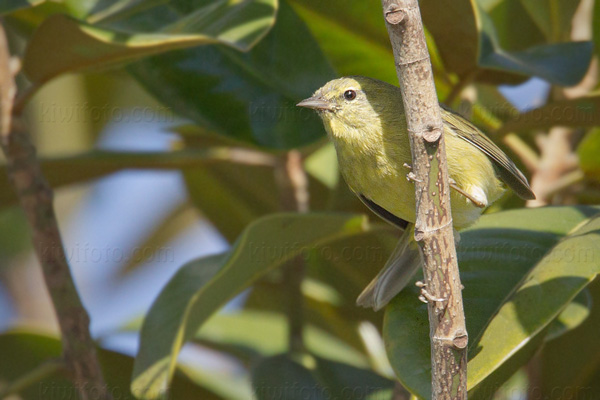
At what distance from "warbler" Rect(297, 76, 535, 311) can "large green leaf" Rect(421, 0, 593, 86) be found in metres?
0.23

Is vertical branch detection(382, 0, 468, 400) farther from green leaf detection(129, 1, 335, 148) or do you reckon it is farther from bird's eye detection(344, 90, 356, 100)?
green leaf detection(129, 1, 335, 148)

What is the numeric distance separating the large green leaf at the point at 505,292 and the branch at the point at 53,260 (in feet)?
2.98

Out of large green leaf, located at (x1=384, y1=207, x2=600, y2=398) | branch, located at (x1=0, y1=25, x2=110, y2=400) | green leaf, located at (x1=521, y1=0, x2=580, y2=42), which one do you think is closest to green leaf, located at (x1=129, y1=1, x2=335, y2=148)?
branch, located at (x1=0, y1=25, x2=110, y2=400)

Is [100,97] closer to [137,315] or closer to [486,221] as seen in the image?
[137,315]

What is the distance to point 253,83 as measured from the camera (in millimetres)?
2803

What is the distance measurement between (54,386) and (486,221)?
5.70 ft

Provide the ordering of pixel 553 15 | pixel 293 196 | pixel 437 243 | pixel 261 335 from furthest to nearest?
pixel 261 335 < pixel 293 196 < pixel 553 15 < pixel 437 243

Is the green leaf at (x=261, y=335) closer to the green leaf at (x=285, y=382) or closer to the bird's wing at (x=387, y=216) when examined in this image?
the green leaf at (x=285, y=382)

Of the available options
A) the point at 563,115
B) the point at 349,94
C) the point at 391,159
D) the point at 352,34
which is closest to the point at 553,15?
the point at 563,115

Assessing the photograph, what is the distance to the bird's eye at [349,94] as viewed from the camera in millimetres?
2389

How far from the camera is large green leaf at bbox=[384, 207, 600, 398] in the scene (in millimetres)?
1802

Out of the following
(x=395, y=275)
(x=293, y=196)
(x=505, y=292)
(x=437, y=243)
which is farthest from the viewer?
(x=293, y=196)

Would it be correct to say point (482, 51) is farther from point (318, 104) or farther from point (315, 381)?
point (315, 381)

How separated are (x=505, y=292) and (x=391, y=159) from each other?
0.50 meters
